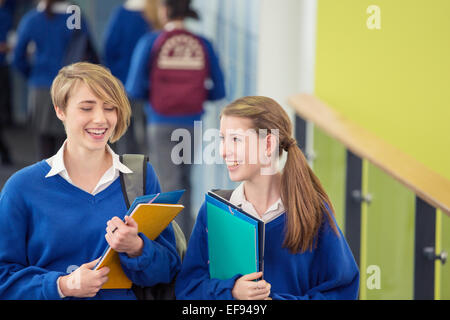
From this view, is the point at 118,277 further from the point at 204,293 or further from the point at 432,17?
the point at 432,17

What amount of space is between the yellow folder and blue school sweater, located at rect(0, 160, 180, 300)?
0.08 feet

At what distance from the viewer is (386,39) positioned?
118 inches

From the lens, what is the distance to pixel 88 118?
1.88 m

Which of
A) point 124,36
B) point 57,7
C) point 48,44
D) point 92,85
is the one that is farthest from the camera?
point 124,36

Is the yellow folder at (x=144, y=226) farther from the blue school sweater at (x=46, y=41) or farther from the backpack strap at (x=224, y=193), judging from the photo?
the blue school sweater at (x=46, y=41)

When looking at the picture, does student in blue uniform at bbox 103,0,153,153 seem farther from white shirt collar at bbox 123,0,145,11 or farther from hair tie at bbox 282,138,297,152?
hair tie at bbox 282,138,297,152

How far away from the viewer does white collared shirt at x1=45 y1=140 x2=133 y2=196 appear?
190 centimetres

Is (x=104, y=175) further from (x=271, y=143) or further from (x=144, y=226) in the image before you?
(x=271, y=143)

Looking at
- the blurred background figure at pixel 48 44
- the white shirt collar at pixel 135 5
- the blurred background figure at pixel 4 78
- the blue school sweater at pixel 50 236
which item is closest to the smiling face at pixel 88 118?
the blue school sweater at pixel 50 236

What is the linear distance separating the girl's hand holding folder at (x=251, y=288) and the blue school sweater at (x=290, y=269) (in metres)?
0.04

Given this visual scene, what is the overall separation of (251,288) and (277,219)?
0.64 feet

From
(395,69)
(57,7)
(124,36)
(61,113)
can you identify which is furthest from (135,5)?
(61,113)

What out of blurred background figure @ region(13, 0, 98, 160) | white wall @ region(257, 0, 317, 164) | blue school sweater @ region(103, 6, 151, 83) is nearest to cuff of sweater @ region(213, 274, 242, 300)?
blurred background figure @ region(13, 0, 98, 160)
